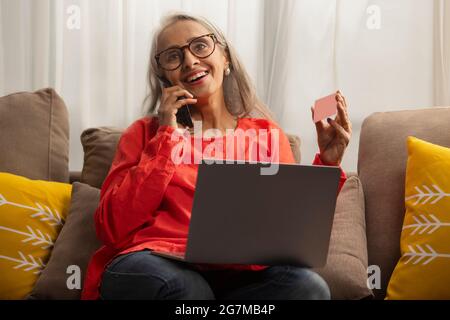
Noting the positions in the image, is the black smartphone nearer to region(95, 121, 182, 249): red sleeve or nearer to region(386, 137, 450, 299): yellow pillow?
region(95, 121, 182, 249): red sleeve

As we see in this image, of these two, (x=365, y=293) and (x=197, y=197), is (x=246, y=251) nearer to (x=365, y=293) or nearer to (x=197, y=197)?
(x=197, y=197)

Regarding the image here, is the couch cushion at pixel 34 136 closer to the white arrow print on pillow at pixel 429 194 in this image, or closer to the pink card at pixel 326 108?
the pink card at pixel 326 108

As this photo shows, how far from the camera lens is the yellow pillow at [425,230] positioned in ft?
5.67

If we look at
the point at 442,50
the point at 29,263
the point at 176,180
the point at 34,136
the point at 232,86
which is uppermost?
the point at 442,50

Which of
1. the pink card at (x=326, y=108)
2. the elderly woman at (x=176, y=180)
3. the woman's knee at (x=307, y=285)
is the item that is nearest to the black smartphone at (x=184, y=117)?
the elderly woman at (x=176, y=180)

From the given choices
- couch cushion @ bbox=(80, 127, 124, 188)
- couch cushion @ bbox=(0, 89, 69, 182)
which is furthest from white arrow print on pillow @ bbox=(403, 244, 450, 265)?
couch cushion @ bbox=(0, 89, 69, 182)

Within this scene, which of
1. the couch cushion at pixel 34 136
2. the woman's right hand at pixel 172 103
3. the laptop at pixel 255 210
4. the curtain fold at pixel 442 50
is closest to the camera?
the laptop at pixel 255 210

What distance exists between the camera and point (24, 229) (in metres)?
1.89

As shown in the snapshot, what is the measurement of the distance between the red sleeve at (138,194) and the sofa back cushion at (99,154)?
40 centimetres

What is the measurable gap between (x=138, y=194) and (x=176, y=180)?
0.42 feet

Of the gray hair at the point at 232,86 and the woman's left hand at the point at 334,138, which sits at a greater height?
the gray hair at the point at 232,86

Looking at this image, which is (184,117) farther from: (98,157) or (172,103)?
(98,157)

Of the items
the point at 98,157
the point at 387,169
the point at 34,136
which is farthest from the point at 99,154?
the point at 387,169

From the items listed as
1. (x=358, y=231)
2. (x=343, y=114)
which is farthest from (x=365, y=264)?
(x=343, y=114)
